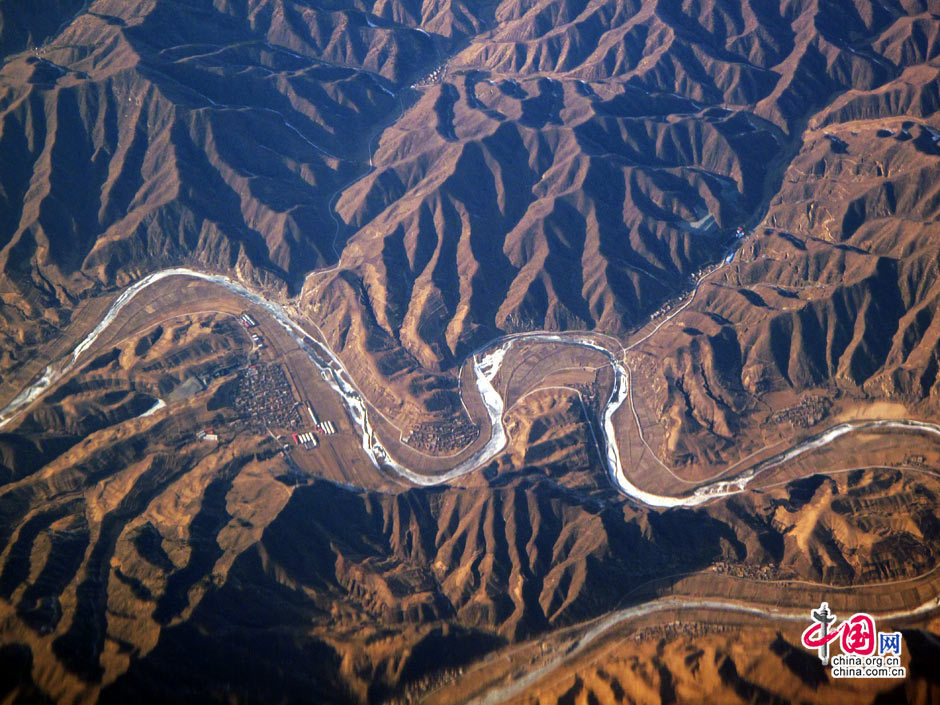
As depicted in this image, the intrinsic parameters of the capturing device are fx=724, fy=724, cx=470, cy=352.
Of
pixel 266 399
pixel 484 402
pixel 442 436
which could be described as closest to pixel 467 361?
pixel 484 402

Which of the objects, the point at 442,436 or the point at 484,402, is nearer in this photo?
the point at 442,436

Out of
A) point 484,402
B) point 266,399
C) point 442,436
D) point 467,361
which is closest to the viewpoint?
point 442,436

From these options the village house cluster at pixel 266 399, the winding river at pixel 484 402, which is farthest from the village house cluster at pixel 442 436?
the village house cluster at pixel 266 399

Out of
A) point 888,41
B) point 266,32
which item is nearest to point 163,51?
point 266,32

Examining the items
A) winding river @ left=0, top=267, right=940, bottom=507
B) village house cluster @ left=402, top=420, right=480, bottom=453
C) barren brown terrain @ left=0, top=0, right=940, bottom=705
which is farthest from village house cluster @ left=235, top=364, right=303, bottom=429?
village house cluster @ left=402, top=420, right=480, bottom=453

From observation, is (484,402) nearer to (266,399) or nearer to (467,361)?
(467,361)

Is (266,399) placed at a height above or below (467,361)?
above

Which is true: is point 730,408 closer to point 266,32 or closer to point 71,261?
point 71,261
